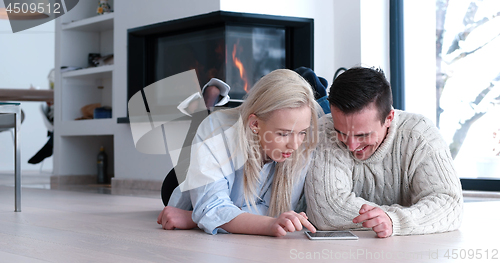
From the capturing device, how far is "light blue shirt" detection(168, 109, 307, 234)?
57.9 inches

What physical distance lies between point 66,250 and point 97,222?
22.0 inches

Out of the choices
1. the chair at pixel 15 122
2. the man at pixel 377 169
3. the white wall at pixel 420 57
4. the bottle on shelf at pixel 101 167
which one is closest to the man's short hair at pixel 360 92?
the man at pixel 377 169

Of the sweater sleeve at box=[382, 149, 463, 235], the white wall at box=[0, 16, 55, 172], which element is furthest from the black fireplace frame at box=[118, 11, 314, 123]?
the white wall at box=[0, 16, 55, 172]

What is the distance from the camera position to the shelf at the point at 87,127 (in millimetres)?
3844

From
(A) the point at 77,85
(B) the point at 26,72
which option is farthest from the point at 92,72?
(B) the point at 26,72

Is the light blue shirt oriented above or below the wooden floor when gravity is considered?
above

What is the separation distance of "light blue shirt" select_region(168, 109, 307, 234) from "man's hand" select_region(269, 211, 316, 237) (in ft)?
0.42

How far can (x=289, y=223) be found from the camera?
1.31 metres

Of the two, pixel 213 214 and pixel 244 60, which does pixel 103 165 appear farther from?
pixel 213 214

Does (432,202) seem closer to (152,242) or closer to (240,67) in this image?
(152,242)

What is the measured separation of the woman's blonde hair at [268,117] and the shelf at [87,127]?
2444mm

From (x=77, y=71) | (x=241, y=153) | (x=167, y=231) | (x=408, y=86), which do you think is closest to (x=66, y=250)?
(x=167, y=231)

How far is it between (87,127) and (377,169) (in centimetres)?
289

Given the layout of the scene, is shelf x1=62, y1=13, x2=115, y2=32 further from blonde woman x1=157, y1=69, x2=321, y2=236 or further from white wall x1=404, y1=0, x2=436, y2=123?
blonde woman x1=157, y1=69, x2=321, y2=236
